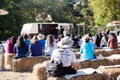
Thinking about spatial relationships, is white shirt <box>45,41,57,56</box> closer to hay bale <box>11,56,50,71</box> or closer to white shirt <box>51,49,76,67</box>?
hay bale <box>11,56,50,71</box>

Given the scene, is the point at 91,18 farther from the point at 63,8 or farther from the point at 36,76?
the point at 36,76

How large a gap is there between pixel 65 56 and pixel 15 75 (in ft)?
15.5

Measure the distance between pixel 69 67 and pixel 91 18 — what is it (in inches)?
2356

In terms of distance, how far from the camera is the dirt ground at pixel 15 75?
13.3 metres

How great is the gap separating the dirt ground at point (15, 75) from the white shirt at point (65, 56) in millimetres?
3481

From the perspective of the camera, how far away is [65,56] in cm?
977

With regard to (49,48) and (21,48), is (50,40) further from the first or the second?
(21,48)

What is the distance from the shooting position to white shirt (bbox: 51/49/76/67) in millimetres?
9688

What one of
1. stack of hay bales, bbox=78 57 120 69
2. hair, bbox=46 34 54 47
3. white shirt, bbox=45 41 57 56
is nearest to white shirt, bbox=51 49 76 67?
stack of hay bales, bbox=78 57 120 69

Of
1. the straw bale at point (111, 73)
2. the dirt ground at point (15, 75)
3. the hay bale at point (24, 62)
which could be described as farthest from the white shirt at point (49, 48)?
the straw bale at point (111, 73)

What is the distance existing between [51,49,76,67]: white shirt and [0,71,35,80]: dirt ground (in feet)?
11.4

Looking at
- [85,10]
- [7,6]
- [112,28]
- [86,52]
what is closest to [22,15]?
[7,6]

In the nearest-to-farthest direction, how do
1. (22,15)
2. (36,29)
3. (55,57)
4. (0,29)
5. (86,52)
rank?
(55,57) < (86,52) < (36,29) < (0,29) < (22,15)

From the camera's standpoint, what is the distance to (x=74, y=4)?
83.9m
